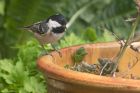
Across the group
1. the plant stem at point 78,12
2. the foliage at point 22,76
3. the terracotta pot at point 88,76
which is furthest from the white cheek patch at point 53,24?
the plant stem at point 78,12

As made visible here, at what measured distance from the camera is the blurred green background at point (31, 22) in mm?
2682

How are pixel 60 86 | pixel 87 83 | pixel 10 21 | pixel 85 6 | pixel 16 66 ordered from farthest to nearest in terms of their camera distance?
pixel 85 6
pixel 10 21
pixel 16 66
pixel 60 86
pixel 87 83

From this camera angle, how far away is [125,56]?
2.57 meters

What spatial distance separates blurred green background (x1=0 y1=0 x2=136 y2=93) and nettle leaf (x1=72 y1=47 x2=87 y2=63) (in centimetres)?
25

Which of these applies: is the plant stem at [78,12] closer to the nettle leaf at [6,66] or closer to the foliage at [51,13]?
the foliage at [51,13]

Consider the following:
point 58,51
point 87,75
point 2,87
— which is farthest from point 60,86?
point 2,87

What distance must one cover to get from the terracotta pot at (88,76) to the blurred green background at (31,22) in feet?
1.00

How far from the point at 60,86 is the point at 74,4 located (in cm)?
421

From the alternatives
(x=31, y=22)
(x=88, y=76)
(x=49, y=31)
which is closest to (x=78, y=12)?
(x=31, y=22)

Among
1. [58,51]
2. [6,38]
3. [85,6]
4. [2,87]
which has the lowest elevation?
[2,87]

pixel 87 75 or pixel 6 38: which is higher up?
Answer: pixel 6 38

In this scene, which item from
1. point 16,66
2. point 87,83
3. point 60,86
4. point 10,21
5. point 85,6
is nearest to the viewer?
point 87,83

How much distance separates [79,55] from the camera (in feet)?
8.21

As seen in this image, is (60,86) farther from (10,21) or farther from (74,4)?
(74,4)
